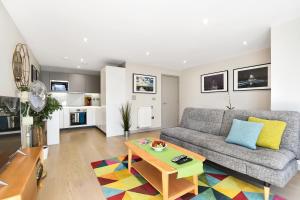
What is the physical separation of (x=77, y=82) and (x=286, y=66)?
5.82 metres

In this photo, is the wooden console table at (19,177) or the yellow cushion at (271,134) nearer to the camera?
the wooden console table at (19,177)

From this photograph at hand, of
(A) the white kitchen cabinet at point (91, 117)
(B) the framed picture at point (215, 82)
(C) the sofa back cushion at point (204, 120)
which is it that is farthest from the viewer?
(A) the white kitchen cabinet at point (91, 117)

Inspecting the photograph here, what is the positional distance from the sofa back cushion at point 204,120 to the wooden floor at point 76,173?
118 centimetres

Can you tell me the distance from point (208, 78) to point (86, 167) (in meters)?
4.08

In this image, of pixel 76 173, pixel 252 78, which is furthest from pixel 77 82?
pixel 252 78

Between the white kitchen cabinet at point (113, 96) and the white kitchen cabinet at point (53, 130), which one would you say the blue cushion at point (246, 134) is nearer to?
the white kitchen cabinet at point (113, 96)

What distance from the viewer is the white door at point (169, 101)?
5523mm

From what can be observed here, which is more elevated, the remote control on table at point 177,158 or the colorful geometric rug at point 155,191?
the remote control on table at point 177,158

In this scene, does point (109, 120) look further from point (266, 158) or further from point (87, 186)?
point (266, 158)

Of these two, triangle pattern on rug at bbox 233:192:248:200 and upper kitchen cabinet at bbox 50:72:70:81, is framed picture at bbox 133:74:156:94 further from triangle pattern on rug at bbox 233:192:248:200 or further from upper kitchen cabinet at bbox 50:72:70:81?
triangle pattern on rug at bbox 233:192:248:200

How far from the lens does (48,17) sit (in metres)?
2.08

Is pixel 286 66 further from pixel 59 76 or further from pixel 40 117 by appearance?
pixel 59 76

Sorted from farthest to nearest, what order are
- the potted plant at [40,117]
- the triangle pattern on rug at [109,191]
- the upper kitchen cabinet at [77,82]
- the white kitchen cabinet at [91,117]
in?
the white kitchen cabinet at [91,117]
the upper kitchen cabinet at [77,82]
the potted plant at [40,117]
the triangle pattern on rug at [109,191]

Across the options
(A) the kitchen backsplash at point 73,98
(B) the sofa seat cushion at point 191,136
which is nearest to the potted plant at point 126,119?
(B) the sofa seat cushion at point 191,136
